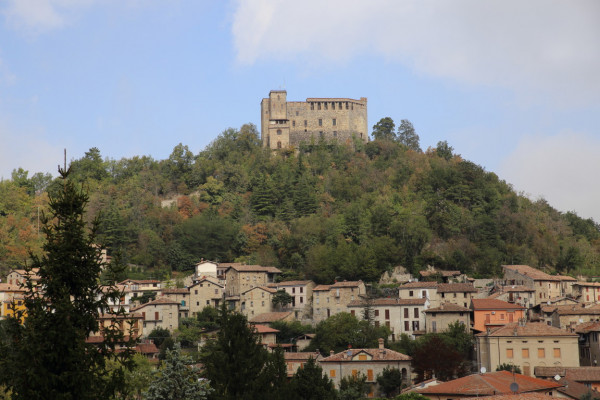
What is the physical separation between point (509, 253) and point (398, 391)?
95.5ft

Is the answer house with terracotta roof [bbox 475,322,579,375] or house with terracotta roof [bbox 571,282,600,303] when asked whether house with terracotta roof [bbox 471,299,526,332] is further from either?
house with terracotta roof [bbox 571,282,600,303]

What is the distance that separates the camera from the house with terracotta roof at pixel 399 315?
2376 inches

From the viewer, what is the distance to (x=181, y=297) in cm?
6856

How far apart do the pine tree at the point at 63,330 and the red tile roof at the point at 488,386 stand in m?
27.5

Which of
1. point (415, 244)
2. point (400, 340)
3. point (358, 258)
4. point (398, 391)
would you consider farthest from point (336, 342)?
point (415, 244)

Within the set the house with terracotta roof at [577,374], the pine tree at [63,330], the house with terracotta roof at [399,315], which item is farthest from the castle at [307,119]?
the pine tree at [63,330]

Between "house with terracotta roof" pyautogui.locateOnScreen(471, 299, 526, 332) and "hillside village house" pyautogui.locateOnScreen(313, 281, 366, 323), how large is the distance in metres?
9.76

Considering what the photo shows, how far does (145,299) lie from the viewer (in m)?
68.9

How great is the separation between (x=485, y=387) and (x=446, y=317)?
65.5 ft

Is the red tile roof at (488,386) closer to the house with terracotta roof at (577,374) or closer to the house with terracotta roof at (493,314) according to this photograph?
the house with terracotta roof at (577,374)

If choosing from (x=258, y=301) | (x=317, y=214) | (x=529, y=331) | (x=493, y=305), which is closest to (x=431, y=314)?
(x=493, y=305)

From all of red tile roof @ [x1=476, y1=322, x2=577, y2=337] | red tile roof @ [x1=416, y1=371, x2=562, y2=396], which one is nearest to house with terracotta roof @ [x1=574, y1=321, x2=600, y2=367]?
red tile roof @ [x1=476, y1=322, x2=577, y2=337]

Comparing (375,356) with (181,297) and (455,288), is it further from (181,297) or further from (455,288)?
(181,297)

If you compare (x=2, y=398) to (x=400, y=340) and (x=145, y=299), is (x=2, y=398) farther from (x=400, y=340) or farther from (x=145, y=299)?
(x=145, y=299)
